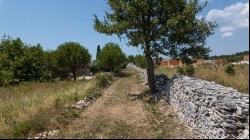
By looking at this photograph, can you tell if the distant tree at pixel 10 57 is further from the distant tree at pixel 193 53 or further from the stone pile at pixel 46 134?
the stone pile at pixel 46 134

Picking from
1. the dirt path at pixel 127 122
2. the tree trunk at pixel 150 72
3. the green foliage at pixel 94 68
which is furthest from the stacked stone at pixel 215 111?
the green foliage at pixel 94 68

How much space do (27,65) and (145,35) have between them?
36.7 m

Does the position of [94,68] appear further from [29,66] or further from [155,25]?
[155,25]

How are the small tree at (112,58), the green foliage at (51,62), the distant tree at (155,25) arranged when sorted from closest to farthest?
the distant tree at (155,25), the green foliage at (51,62), the small tree at (112,58)

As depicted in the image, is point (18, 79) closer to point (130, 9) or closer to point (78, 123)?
point (130, 9)

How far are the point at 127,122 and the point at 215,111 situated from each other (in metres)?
4.89

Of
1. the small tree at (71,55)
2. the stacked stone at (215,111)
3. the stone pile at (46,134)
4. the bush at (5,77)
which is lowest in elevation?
the stone pile at (46,134)

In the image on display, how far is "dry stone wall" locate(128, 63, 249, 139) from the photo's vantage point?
1234 cm

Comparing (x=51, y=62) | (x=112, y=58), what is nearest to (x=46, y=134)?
(x=112, y=58)

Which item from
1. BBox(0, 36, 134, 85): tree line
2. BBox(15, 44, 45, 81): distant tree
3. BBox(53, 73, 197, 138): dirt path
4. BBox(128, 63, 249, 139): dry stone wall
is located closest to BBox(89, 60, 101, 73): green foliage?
BBox(0, 36, 134, 85): tree line

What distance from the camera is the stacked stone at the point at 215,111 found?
12336 mm

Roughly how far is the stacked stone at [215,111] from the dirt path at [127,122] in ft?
1.93

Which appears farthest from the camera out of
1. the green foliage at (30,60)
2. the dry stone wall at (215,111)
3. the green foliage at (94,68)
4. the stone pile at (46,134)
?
the green foliage at (94,68)

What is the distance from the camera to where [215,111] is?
13391 millimetres
